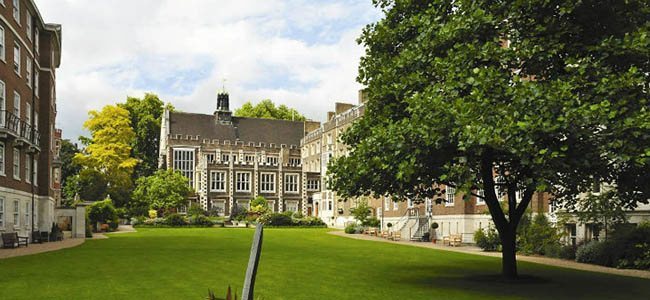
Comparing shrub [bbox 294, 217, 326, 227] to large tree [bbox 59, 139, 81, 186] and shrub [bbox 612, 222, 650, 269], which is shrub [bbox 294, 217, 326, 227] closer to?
large tree [bbox 59, 139, 81, 186]

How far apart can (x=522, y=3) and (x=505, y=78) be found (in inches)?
77.7

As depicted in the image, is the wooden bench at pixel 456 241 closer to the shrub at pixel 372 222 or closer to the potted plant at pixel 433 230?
the potted plant at pixel 433 230

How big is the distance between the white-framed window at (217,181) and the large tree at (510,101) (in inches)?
2717

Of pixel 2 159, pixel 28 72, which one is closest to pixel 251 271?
pixel 2 159

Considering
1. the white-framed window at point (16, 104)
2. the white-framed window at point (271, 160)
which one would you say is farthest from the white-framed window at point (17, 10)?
the white-framed window at point (271, 160)

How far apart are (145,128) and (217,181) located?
46.2ft

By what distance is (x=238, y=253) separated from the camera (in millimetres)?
27391

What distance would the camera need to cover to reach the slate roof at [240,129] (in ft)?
310

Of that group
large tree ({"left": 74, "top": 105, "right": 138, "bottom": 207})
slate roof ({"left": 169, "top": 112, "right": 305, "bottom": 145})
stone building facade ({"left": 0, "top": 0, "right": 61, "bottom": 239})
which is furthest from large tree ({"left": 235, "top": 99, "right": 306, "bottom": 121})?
stone building facade ({"left": 0, "top": 0, "right": 61, "bottom": 239})

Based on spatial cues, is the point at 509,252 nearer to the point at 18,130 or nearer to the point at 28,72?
the point at 18,130

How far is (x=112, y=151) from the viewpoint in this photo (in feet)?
240

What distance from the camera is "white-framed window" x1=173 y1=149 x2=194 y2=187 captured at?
89.3 metres

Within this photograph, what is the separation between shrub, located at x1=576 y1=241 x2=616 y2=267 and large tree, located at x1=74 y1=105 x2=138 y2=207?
56.7 m

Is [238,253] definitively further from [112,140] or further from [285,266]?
[112,140]
